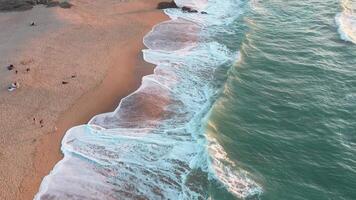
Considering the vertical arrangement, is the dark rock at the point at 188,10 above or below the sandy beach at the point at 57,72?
above

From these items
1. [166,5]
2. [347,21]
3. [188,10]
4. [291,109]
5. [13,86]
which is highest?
[347,21]

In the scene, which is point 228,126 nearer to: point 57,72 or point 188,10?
point 57,72

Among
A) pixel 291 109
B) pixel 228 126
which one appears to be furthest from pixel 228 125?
pixel 291 109

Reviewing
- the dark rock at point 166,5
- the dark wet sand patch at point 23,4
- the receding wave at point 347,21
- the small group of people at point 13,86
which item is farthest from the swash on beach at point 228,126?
the dark wet sand patch at point 23,4

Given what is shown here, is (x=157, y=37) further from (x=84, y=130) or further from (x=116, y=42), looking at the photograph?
(x=84, y=130)

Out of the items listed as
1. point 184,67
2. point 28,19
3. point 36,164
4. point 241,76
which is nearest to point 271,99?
point 241,76

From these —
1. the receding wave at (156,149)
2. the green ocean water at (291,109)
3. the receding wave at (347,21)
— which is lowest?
the receding wave at (156,149)

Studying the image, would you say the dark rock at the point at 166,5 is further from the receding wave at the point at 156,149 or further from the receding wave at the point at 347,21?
the receding wave at the point at 347,21
